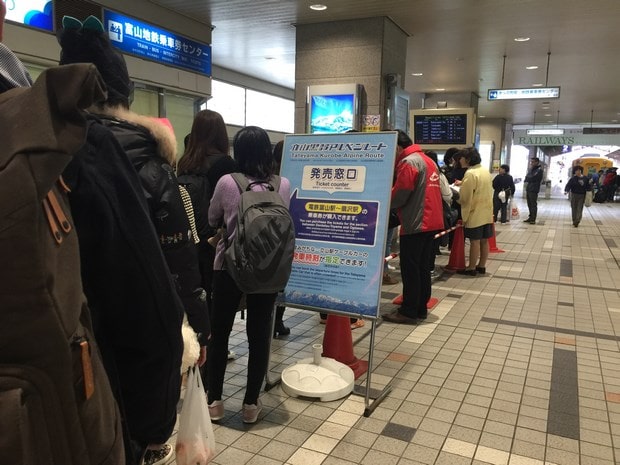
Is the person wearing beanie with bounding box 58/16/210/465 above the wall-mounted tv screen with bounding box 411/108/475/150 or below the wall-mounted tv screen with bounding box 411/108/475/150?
below

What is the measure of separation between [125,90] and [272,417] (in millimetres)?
2150

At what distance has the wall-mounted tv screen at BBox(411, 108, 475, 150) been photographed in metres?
9.58

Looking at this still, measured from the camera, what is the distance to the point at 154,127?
1.45 metres

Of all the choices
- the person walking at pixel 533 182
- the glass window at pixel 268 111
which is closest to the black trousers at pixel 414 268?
the person walking at pixel 533 182

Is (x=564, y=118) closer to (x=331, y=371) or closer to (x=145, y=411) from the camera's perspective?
(x=331, y=371)

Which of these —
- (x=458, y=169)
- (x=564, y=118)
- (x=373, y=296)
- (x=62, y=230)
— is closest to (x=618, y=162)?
(x=564, y=118)

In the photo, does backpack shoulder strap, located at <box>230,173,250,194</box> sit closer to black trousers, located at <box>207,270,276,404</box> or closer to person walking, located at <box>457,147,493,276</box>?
black trousers, located at <box>207,270,276,404</box>

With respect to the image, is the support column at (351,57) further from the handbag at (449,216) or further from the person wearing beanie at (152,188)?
the person wearing beanie at (152,188)

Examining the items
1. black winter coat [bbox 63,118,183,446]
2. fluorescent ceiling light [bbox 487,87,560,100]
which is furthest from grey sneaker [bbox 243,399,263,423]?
fluorescent ceiling light [bbox 487,87,560,100]

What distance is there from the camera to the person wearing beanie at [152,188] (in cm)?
102

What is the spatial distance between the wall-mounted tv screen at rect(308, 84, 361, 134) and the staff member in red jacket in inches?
93.2

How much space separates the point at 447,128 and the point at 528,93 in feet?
5.22

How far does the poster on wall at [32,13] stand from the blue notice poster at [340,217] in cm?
339

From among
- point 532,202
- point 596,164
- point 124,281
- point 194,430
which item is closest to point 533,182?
point 532,202
